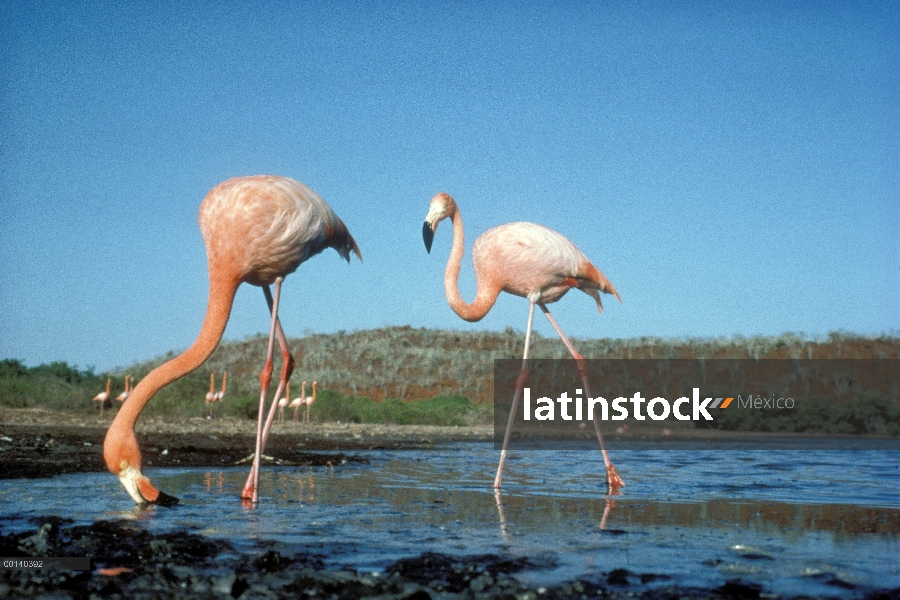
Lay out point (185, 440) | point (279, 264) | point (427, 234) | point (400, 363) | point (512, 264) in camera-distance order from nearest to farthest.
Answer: point (279, 264) < point (427, 234) < point (512, 264) < point (185, 440) < point (400, 363)

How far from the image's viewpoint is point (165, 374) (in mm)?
6387

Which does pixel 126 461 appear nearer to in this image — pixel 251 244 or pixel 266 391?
pixel 266 391

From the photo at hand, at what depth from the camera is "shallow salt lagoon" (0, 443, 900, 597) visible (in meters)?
4.43

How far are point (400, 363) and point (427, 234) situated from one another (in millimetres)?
30492

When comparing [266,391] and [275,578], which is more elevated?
[266,391]

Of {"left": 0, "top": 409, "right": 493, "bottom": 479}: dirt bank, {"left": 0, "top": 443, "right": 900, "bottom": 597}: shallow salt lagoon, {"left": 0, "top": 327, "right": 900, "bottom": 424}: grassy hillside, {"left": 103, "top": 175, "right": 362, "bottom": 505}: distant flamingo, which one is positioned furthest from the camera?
{"left": 0, "top": 327, "right": 900, "bottom": 424}: grassy hillside

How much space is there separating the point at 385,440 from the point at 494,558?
39.9ft

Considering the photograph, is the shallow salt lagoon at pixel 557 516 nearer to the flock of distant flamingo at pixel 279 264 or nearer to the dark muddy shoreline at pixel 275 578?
the dark muddy shoreline at pixel 275 578

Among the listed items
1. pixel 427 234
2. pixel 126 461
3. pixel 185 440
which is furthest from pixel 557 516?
pixel 185 440

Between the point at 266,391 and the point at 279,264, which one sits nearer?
the point at 279,264

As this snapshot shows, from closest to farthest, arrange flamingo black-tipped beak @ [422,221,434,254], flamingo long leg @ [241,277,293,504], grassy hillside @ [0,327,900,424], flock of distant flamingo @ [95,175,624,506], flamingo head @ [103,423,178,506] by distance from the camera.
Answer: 1. flamingo head @ [103,423,178,506]
2. flock of distant flamingo @ [95,175,624,506]
3. flamingo long leg @ [241,277,293,504]
4. flamingo black-tipped beak @ [422,221,434,254]
5. grassy hillside @ [0,327,900,424]

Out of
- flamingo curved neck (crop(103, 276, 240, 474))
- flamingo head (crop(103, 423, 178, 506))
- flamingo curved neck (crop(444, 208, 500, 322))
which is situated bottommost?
flamingo head (crop(103, 423, 178, 506))

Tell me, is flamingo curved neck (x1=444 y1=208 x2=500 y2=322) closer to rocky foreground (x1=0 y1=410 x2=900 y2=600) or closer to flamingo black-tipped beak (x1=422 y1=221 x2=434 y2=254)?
flamingo black-tipped beak (x1=422 y1=221 x2=434 y2=254)

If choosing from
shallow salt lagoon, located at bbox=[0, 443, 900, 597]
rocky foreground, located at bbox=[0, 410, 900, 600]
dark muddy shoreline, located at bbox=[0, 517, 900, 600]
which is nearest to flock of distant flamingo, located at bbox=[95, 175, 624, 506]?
shallow salt lagoon, located at bbox=[0, 443, 900, 597]
